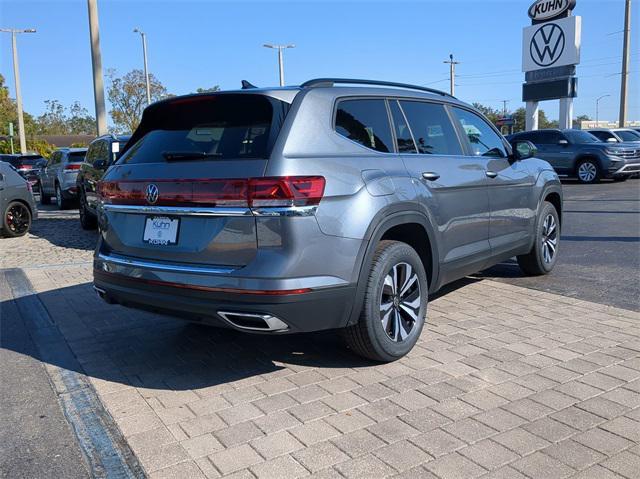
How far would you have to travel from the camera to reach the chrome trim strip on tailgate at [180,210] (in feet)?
A: 11.1

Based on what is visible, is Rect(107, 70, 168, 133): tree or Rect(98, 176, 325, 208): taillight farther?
Rect(107, 70, 168, 133): tree

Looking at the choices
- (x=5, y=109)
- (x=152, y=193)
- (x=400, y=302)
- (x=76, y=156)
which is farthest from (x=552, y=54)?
(x=5, y=109)

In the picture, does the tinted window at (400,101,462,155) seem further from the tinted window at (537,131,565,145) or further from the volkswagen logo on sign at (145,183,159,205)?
the tinted window at (537,131,565,145)

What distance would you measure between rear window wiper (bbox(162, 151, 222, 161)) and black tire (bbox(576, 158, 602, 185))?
687 inches

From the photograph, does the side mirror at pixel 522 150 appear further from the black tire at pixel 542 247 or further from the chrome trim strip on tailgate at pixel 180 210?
the chrome trim strip on tailgate at pixel 180 210

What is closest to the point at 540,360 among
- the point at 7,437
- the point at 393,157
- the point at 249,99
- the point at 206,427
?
the point at 393,157

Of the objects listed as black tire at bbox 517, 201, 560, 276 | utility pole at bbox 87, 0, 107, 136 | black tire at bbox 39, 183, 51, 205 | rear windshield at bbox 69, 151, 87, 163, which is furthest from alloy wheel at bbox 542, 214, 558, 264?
black tire at bbox 39, 183, 51, 205

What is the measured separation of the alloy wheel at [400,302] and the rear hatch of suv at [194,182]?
3.69 feet

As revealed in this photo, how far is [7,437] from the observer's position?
3.27 metres

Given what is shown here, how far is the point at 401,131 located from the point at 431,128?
20.2 inches

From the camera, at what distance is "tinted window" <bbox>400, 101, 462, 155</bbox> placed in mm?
4629

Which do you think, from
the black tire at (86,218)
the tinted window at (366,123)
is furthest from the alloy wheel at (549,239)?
the black tire at (86,218)

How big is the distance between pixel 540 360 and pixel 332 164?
79.6 inches

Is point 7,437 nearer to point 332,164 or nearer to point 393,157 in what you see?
point 332,164
